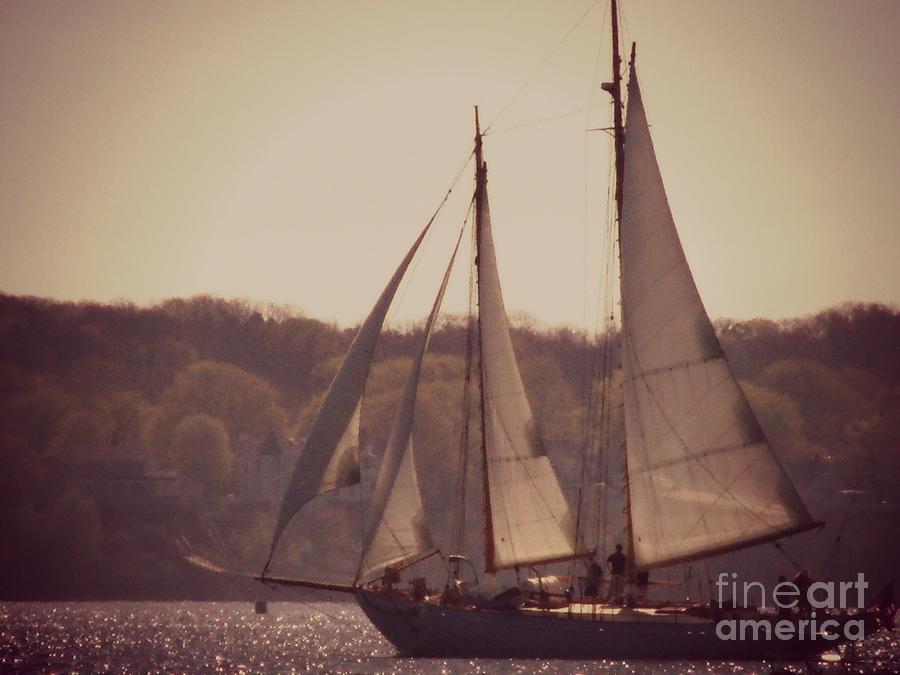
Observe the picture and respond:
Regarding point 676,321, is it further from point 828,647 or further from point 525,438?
point 828,647

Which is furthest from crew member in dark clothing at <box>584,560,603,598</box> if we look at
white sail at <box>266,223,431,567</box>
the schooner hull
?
white sail at <box>266,223,431,567</box>

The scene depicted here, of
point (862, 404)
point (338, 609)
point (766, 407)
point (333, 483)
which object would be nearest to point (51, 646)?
point (333, 483)

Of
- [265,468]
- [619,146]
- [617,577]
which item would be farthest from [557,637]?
[265,468]

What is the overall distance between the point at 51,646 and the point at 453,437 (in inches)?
2911

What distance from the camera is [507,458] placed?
66.3 m

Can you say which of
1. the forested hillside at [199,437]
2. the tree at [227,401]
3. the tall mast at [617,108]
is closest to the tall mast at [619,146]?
the tall mast at [617,108]

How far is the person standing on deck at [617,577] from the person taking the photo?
65.7 metres

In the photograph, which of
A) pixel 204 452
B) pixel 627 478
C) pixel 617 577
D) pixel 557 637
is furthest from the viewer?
pixel 204 452

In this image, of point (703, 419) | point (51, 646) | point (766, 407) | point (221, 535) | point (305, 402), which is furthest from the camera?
point (305, 402)

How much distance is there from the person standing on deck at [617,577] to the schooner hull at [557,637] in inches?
78.2

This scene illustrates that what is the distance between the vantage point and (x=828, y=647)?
215 feet

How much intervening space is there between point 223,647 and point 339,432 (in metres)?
20.6

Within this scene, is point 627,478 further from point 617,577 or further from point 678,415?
point 617,577

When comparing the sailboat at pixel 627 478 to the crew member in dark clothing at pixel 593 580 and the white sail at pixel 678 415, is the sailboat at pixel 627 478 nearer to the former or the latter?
the white sail at pixel 678 415
